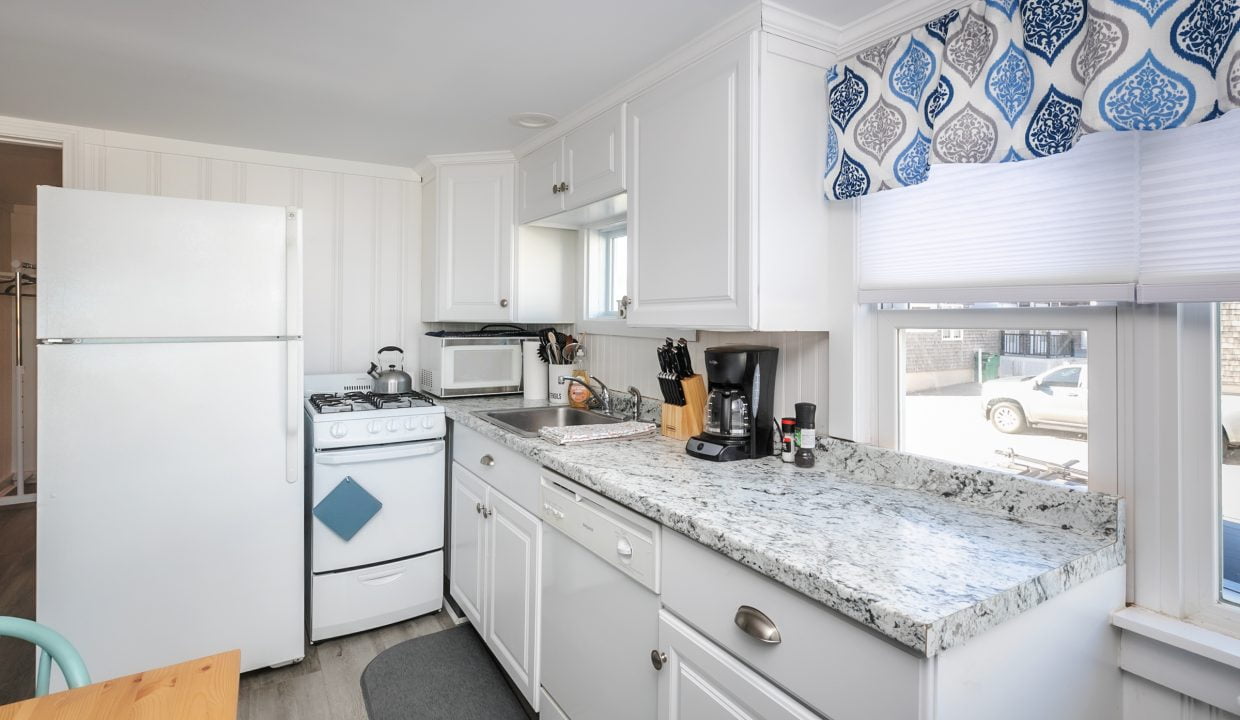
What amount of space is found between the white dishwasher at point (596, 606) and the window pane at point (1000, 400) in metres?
0.82

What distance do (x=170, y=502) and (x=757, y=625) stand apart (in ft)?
6.57

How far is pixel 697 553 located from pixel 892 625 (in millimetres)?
448

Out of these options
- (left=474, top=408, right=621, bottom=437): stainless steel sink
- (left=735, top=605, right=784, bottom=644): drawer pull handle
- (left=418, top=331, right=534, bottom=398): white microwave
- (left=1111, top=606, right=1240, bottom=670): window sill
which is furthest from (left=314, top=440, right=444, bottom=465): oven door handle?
(left=1111, top=606, right=1240, bottom=670): window sill

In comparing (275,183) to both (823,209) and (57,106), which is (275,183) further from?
(823,209)

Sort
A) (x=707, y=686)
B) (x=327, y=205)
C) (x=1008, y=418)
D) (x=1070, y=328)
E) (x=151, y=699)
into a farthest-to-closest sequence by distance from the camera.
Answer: (x=327, y=205), (x=1008, y=418), (x=1070, y=328), (x=707, y=686), (x=151, y=699)

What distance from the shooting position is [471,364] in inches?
118

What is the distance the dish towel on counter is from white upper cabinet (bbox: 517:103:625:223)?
835 millimetres

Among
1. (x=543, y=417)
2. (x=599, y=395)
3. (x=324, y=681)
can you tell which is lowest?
(x=324, y=681)

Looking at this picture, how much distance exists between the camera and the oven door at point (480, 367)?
2.94m

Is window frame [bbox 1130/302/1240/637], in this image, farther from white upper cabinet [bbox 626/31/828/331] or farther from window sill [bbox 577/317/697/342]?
window sill [bbox 577/317/697/342]

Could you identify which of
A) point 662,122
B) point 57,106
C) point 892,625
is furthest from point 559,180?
point 892,625

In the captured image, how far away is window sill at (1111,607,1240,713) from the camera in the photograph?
1.04 metres

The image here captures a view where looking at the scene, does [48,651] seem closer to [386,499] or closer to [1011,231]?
[386,499]

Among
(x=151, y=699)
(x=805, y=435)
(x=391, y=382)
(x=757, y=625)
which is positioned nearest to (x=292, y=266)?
(x=391, y=382)
